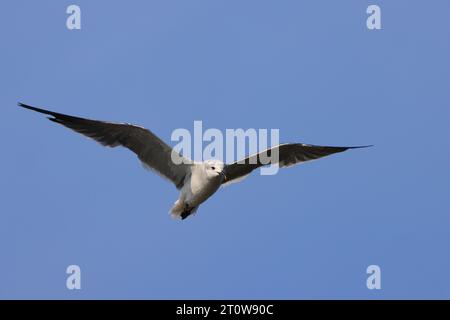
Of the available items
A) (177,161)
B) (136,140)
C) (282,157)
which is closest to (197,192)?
(177,161)

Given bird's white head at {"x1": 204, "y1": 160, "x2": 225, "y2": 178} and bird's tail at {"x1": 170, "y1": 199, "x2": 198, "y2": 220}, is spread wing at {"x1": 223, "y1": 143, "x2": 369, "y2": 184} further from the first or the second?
bird's tail at {"x1": 170, "y1": 199, "x2": 198, "y2": 220}

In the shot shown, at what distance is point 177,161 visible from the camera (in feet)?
44.4

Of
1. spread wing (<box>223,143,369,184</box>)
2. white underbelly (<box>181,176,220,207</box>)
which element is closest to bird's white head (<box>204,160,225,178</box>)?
white underbelly (<box>181,176,220,207</box>)

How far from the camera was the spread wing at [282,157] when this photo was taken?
1371 centimetres

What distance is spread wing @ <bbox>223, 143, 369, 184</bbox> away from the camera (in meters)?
13.7

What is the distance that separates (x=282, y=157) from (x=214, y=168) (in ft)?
5.32

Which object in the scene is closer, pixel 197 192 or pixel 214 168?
pixel 214 168

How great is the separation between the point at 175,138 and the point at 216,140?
1.95 feet

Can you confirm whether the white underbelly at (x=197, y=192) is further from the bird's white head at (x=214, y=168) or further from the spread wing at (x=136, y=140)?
the spread wing at (x=136, y=140)

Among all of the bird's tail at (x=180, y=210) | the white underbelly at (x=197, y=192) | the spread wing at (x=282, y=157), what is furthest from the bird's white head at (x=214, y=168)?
the bird's tail at (x=180, y=210)

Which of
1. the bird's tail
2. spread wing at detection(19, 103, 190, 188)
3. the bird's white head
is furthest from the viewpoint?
the bird's tail

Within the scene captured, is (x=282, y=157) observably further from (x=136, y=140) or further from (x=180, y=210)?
(x=136, y=140)

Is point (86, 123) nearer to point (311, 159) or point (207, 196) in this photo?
point (207, 196)
